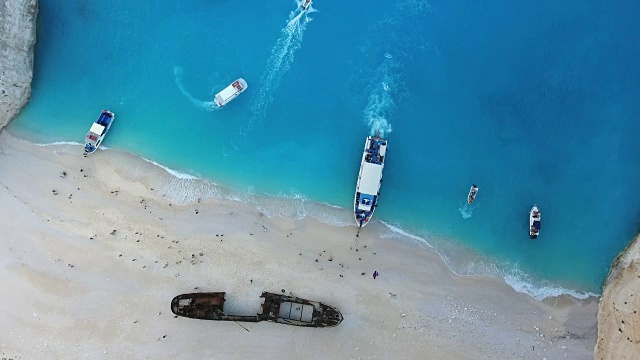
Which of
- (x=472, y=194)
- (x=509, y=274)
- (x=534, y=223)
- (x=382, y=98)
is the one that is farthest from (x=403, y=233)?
(x=382, y=98)

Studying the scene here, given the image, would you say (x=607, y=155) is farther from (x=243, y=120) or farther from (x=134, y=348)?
(x=134, y=348)

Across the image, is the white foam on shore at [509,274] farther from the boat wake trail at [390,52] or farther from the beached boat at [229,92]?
the beached boat at [229,92]

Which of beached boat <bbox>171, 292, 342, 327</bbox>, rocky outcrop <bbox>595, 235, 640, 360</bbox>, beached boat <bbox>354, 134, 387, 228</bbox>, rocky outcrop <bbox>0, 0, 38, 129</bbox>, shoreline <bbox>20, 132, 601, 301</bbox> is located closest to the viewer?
rocky outcrop <bbox>595, 235, 640, 360</bbox>

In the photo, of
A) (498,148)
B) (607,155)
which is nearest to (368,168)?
(498,148)

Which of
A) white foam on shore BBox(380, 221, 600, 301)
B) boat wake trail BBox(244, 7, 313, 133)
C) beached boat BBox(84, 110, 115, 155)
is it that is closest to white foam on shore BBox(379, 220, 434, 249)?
white foam on shore BBox(380, 221, 600, 301)

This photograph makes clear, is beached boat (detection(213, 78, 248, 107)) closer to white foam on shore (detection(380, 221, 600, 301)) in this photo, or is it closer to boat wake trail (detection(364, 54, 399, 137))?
boat wake trail (detection(364, 54, 399, 137))

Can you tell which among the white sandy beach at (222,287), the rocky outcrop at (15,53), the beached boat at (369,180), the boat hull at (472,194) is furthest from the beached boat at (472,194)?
the rocky outcrop at (15,53)
